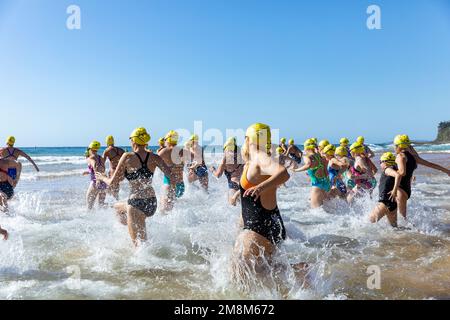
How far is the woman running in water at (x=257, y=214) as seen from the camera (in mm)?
3521

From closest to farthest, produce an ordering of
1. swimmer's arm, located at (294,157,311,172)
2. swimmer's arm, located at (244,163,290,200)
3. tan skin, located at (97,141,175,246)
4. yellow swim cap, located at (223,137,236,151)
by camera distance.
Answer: swimmer's arm, located at (244,163,290,200) → tan skin, located at (97,141,175,246) → swimmer's arm, located at (294,157,311,172) → yellow swim cap, located at (223,137,236,151)

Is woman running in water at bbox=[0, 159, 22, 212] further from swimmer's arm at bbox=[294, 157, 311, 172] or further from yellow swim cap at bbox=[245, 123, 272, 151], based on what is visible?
yellow swim cap at bbox=[245, 123, 272, 151]

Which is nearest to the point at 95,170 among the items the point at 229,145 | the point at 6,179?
the point at 6,179

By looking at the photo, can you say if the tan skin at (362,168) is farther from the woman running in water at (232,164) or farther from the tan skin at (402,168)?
the woman running in water at (232,164)

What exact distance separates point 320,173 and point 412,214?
79.5 inches

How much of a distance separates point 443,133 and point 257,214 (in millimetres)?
75652

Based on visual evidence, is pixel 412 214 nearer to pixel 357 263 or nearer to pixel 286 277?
pixel 357 263

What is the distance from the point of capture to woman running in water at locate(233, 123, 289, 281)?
139 inches

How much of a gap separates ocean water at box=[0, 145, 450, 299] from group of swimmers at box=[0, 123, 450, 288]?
1.17 ft

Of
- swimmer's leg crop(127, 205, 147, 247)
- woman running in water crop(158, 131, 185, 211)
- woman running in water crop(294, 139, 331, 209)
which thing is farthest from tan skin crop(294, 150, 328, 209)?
swimmer's leg crop(127, 205, 147, 247)

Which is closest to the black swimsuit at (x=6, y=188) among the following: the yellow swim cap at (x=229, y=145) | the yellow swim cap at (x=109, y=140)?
the yellow swim cap at (x=109, y=140)

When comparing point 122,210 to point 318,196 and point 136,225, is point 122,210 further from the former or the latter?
point 318,196
